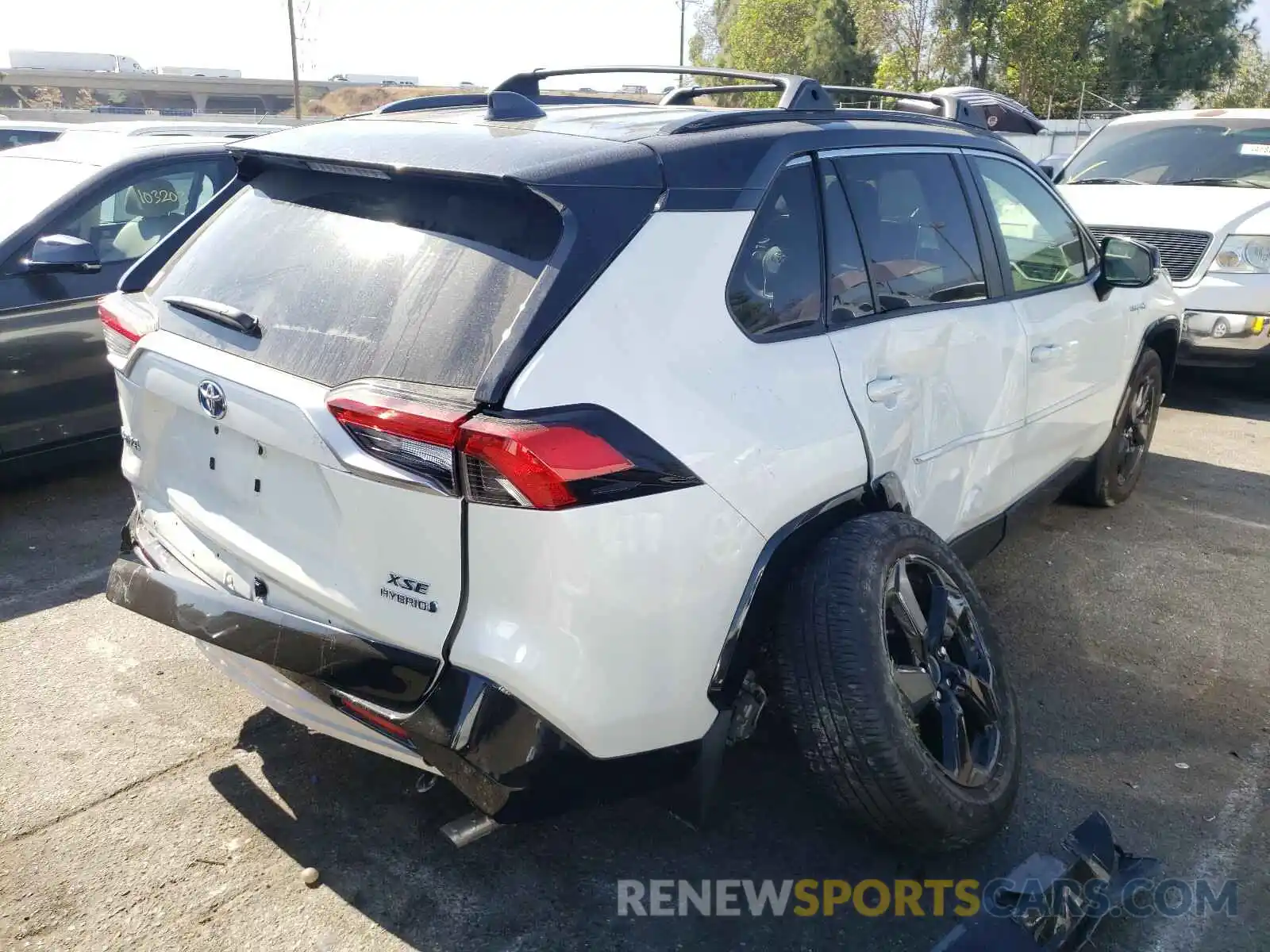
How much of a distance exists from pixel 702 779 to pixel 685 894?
415 mm

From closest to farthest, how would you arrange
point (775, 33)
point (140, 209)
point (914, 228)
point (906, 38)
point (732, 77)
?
point (914, 228)
point (732, 77)
point (140, 209)
point (906, 38)
point (775, 33)

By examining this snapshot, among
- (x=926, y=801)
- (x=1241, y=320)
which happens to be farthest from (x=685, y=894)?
(x=1241, y=320)

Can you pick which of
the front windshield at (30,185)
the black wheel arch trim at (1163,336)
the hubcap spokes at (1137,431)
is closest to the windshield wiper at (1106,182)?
the black wheel arch trim at (1163,336)

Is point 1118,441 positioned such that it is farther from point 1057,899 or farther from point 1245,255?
point 1057,899

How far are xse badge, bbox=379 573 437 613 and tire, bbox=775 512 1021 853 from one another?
86 centimetres

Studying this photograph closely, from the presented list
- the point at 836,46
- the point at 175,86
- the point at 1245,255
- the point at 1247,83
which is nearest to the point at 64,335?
the point at 1245,255

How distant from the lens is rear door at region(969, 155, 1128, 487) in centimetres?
385

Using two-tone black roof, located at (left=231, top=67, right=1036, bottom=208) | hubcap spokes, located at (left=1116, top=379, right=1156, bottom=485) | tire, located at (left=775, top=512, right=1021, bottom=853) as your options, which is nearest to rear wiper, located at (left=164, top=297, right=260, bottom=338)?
two-tone black roof, located at (left=231, top=67, right=1036, bottom=208)

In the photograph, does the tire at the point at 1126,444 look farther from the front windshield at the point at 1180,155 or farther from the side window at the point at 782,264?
the front windshield at the point at 1180,155

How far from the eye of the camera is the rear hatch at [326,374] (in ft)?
7.14

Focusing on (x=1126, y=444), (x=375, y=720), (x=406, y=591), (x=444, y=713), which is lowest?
(x=1126, y=444)

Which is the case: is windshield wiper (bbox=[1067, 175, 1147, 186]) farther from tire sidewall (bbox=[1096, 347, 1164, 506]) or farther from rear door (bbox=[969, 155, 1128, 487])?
rear door (bbox=[969, 155, 1128, 487])

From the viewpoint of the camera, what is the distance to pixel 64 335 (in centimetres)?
498

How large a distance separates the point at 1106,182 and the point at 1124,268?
15.3ft
